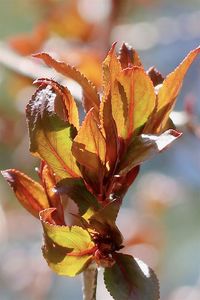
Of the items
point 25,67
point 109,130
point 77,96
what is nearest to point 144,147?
point 109,130

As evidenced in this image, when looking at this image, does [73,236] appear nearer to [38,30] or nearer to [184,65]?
[184,65]

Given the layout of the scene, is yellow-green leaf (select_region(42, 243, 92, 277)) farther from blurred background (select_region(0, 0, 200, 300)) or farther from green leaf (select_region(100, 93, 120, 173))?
blurred background (select_region(0, 0, 200, 300))

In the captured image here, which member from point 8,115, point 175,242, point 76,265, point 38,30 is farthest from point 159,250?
point 175,242

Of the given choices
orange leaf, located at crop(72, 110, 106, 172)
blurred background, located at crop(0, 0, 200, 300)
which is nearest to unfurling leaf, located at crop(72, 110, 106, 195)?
orange leaf, located at crop(72, 110, 106, 172)

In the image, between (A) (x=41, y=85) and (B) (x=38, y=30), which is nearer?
(A) (x=41, y=85)

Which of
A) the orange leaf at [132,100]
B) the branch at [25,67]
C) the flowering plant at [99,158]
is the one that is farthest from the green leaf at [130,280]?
the branch at [25,67]

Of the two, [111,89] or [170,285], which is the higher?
[111,89]
